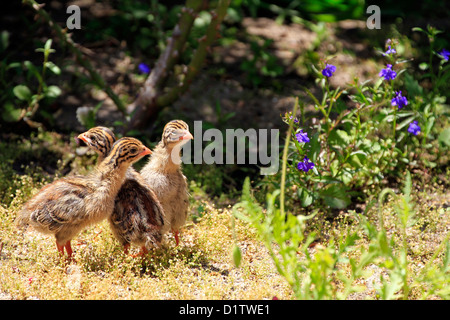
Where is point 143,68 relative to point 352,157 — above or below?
above

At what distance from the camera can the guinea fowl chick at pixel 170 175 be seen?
17.3ft

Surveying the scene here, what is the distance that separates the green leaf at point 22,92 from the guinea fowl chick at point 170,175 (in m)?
2.43

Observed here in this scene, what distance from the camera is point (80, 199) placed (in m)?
4.90

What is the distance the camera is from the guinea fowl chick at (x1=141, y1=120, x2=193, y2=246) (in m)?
5.29

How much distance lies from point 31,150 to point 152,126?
1556 mm

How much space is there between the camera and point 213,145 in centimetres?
699

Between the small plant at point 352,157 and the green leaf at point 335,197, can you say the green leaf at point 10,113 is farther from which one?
the green leaf at point 335,197

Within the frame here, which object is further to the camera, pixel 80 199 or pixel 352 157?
pixel 352 157

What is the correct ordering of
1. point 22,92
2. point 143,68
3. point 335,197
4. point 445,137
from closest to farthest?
1. point 335,197
2. point 445,137
3. point 22,92
4. point 143,68

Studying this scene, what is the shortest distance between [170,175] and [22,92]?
2.75m

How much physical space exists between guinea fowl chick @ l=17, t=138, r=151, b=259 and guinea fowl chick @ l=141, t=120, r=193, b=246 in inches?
13.3

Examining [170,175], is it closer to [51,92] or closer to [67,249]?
Result: [67,249]

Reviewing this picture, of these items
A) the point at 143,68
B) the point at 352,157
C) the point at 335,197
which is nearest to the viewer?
the point at 335,197

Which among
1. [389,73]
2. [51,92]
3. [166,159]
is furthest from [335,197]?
[51,92]
